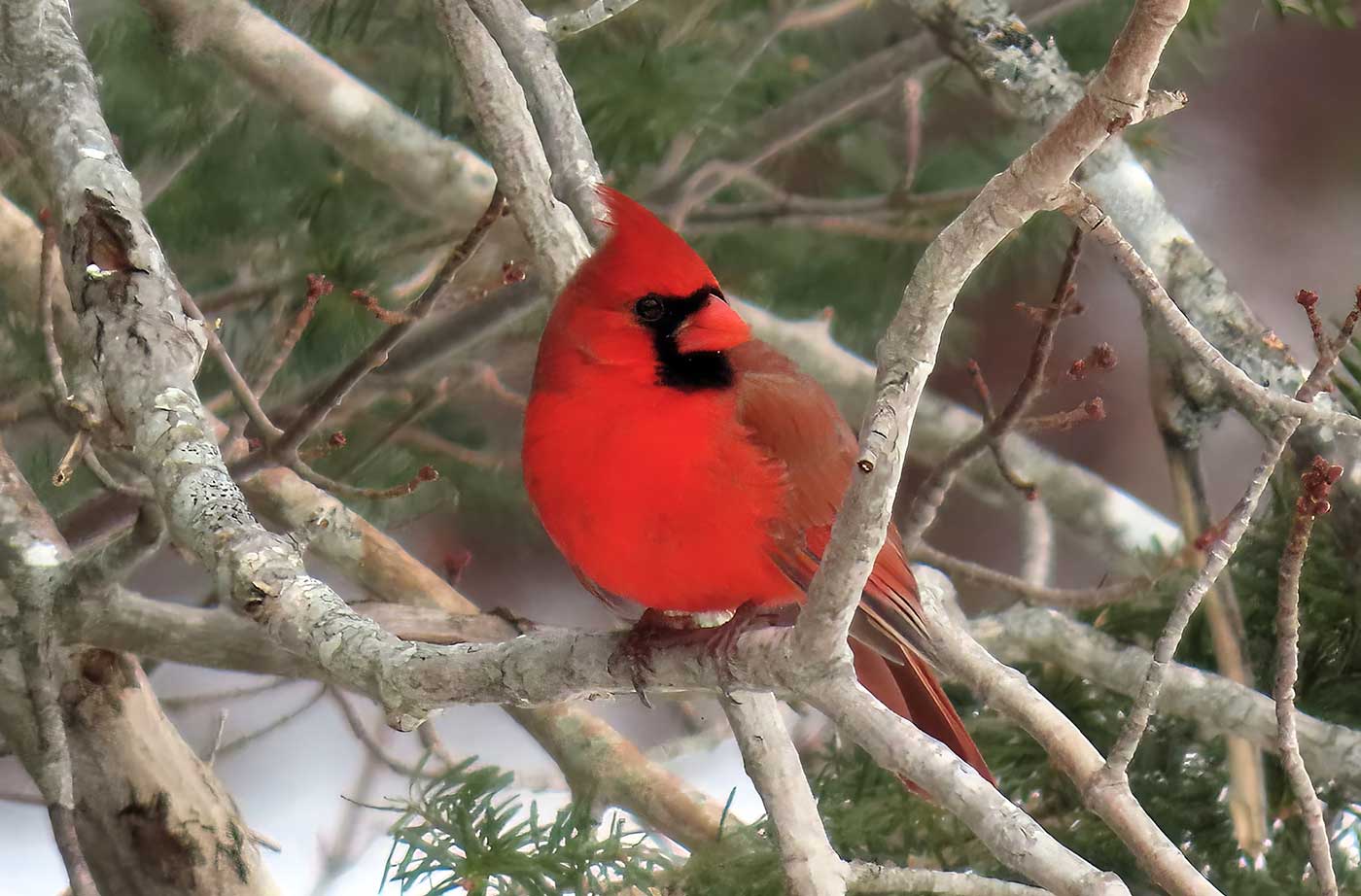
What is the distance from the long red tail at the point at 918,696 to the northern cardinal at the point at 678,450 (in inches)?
2.7

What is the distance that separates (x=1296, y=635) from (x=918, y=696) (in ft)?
1.27

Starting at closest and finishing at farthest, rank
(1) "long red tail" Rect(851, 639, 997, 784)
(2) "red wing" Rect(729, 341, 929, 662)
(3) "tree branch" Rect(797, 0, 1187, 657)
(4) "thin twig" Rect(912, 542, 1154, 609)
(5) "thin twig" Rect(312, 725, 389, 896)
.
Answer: (3) "tree branch" Rect(797, 0, 1187, 657) → (2) "red wing" Rect(729, 341, 929, 662) → (1) "long red tail" Rect(851, 639, 997, 784) → (4) "thin twig" Rect(912, 542, 1154, 609) → (5) "thin twig" Rect(312, 725, 389, 896)

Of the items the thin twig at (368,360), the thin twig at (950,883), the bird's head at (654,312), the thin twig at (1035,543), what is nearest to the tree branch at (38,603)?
the thin twig at (368,360)

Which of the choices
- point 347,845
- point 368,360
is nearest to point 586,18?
point 368,360

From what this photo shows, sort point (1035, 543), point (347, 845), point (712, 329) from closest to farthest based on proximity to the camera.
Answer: point (712, 329) → point (1035, 543) → point (347, 845)

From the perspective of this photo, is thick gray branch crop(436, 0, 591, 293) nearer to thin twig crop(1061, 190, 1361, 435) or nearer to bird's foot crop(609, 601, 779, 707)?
bird's foot crop(609, 601, 779, 707)

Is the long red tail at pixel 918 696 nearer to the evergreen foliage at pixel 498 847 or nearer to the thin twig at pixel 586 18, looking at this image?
the evergreen foliage at pixel 498 847

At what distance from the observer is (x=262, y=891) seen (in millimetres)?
1262

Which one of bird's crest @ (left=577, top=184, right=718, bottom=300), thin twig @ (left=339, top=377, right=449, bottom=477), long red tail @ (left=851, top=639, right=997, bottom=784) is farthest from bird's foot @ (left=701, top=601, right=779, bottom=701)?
thin twig @ (left=339, top=377, right=449, bottom=477)

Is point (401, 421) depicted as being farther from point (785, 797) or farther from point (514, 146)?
point (785, 797)

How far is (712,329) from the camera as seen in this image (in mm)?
1002

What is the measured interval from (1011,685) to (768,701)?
0.22m

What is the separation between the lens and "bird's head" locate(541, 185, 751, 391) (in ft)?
3.30

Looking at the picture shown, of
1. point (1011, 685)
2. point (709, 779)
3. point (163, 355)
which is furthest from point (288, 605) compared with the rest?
point (709, 779)
